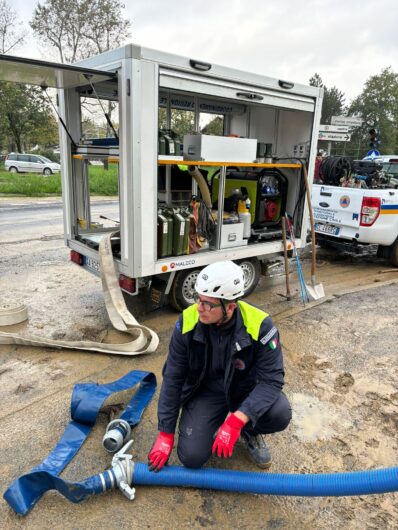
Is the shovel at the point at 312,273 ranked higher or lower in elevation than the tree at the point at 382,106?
lower

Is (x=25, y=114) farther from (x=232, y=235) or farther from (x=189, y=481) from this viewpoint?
(x=189, y=481)

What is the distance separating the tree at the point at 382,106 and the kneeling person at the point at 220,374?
53.0 meters

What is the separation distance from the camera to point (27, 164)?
84.3 ft

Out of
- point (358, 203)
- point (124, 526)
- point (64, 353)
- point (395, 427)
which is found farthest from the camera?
point (358, 203)

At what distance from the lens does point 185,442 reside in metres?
2.53

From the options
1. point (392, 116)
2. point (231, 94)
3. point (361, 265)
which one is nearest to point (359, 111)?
point (392, 116)

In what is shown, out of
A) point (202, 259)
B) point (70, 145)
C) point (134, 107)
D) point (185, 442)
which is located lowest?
point (185, 442)

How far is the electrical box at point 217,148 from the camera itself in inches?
175

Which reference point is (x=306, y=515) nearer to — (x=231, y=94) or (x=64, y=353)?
(x=64, y=353)

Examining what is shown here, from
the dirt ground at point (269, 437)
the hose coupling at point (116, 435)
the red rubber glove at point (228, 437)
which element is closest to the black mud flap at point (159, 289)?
the dirt ground at point (269, 437)

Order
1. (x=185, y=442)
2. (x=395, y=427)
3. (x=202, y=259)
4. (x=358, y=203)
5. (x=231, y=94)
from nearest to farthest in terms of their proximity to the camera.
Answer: (x=185, y=442)
(x=395, y=427)
(x=231, y=94)
(x=202, y=259)
(x=358, y=203)

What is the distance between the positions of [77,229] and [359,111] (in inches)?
2276

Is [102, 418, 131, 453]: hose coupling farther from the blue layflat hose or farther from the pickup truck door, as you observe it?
the pickup truck door

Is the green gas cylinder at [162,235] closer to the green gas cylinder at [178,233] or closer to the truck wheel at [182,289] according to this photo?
the green gas cylinder at [178,233]
